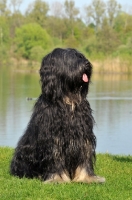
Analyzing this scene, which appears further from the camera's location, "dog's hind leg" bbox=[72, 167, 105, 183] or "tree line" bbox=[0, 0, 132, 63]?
"tree line" bbox=[0, 0, 132, 63]

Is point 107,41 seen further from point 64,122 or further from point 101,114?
point 64,122

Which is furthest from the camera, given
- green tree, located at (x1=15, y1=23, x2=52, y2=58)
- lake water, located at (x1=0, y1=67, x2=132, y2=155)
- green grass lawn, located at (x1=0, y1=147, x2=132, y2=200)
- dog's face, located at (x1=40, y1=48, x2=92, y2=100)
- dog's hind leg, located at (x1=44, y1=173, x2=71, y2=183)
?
green tree, located at (x1=15, y1=23, x2=52, y2=58)

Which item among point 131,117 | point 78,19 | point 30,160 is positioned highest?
point 78,19

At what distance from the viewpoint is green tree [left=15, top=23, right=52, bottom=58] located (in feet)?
210

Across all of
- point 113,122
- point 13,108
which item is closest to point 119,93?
point 13,108

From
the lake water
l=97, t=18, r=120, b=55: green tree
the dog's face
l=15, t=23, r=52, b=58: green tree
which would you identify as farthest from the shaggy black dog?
l=15, t=23, r=52, b=58: green tree

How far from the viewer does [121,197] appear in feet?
14.8

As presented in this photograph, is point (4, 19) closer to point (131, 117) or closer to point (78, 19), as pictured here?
point (78, 19)

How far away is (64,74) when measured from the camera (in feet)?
15.9

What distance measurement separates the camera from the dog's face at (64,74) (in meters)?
4.83

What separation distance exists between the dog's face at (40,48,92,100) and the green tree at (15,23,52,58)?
190 ft

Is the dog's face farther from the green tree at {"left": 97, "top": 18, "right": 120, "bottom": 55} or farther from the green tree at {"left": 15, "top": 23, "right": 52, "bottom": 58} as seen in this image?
the green tree at {"left": 15, "top": 23, "right": 52, "bottom": 58}

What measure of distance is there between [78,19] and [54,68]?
69.2 meters

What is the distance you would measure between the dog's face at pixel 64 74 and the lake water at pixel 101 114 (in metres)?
1.26
